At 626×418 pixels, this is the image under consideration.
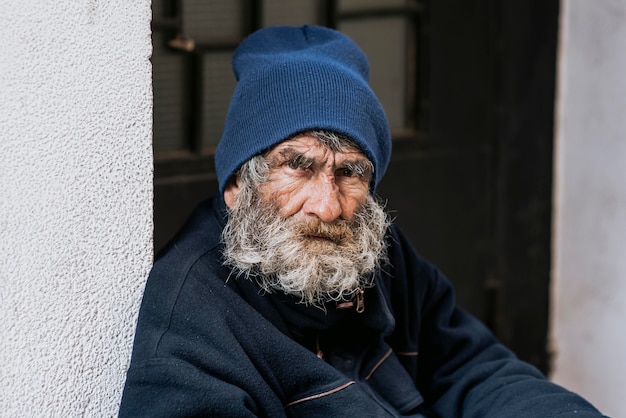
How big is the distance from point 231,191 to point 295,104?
1.01ft

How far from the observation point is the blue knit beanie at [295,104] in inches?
85.2

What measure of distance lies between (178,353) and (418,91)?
1.96 meters

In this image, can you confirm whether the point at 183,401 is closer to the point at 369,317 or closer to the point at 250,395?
the point at 250,395

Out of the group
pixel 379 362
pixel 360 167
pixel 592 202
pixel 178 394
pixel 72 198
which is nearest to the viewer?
pixel 178 394

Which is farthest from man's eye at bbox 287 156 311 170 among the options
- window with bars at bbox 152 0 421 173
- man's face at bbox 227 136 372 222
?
window with bars at bbox 152 0 421 173

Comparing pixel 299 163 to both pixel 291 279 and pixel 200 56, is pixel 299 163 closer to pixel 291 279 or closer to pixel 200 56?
pixel 291 279

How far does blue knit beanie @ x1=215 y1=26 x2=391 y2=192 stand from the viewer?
2164mm

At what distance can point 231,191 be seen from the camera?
7.71 feet

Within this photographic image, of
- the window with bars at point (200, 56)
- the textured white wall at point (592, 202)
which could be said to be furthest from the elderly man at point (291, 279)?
the textured white wall at point (592, 202)

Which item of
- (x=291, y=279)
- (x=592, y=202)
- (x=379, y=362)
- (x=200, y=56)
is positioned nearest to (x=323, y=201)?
(x=291, y=279)

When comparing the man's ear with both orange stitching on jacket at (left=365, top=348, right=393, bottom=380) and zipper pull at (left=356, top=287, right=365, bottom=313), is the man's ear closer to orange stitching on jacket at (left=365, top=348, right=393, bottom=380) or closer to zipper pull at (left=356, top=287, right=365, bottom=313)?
zipper pull at (left=356, top=287, right=365, bottom=313)

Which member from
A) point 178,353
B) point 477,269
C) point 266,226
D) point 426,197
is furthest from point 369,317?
point 477,269

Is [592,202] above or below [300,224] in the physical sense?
below

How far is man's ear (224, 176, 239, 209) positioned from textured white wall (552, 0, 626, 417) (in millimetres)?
1905
